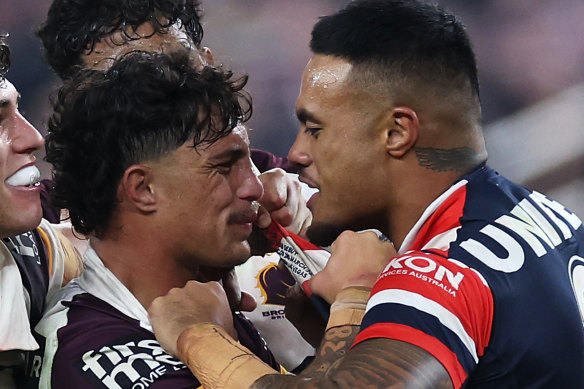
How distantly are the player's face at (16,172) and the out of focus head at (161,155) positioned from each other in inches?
3.4

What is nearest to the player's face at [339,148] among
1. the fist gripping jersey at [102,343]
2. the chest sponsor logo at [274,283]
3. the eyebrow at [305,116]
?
the eyebrow at [305,116]

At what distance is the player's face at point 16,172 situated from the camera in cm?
222

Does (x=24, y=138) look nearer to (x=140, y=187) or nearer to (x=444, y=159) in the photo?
(x=140, y=187)

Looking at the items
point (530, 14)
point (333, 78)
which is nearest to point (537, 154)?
point (530, 14)

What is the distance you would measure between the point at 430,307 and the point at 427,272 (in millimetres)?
79

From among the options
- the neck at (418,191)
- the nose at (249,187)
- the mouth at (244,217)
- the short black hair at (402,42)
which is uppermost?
the short black hair at (402,42)

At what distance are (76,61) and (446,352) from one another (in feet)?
6.76

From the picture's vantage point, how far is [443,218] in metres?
1.98

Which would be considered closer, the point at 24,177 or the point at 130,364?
the point at 130,364

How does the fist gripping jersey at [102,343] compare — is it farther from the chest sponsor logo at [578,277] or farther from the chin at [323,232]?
the chest sponsor logo at [578,277]

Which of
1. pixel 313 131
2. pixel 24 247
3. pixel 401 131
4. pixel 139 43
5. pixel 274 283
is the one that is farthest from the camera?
pixel 139 43

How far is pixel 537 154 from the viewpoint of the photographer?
16.8 ft

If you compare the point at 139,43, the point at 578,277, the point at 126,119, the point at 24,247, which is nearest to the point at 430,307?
the point at 578,277

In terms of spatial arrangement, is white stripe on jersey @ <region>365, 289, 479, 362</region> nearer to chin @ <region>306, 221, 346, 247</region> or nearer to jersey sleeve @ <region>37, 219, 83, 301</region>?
chin @ <region>306, 221, 346, 247</region>
